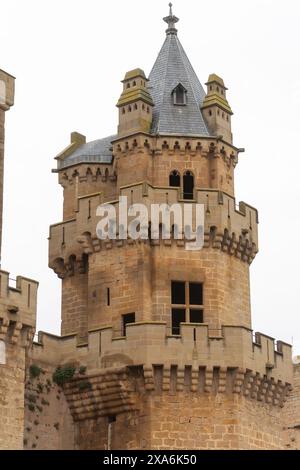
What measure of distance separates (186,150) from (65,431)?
1032cm

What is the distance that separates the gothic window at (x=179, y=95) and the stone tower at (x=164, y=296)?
0.16ft

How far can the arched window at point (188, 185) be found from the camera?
4488 centimetres

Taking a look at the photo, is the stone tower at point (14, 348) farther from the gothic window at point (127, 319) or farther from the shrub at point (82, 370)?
the gothic window at point (127, 319)

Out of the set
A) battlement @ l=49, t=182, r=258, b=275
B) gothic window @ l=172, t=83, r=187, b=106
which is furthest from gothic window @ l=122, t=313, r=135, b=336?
gothic window @ l=172, t=83, r=187, b=106

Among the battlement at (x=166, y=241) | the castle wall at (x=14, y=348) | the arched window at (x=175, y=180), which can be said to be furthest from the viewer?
the arched window at (x=175, y=180)

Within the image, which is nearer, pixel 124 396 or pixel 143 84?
pixel 124 396

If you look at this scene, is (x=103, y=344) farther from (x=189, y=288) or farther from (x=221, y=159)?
(x=221, y=159)

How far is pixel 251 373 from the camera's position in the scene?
137ft

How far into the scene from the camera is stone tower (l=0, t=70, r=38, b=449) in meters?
36.8

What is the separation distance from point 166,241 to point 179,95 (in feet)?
20.0

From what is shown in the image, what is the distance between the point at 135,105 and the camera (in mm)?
45156

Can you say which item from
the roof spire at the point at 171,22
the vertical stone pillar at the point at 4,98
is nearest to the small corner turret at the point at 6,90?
the vertical stone pillar at the point at 4,98

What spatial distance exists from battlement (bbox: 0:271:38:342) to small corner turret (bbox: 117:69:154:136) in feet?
27.9

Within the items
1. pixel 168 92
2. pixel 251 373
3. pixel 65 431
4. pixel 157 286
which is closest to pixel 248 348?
pixel 251 373
